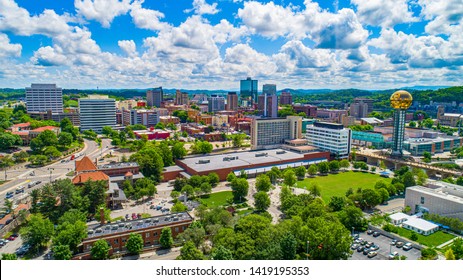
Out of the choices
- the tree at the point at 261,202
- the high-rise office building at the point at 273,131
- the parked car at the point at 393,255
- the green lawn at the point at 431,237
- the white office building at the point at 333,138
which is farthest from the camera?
the high-rise office building at the point at 273,131

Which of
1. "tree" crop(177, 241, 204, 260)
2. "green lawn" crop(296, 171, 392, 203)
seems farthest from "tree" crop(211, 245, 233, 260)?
"green lawn" crop(296, 171, 392, 203)

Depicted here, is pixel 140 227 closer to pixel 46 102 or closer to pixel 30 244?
pixel 30 244

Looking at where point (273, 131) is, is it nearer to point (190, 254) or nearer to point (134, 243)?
point (134, 243)

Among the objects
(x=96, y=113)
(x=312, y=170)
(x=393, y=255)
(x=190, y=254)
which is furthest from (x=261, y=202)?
(x=96, y=113)

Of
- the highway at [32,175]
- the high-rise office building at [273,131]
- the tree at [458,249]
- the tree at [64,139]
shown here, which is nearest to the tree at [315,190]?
the tree at [458,249]

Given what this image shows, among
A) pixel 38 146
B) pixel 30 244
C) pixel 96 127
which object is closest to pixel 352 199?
pixel 30 244

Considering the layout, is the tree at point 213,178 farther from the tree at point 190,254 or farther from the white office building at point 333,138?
the white office building at point 333,138

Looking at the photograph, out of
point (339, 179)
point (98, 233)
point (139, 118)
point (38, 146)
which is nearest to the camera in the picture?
point (98, 233)
